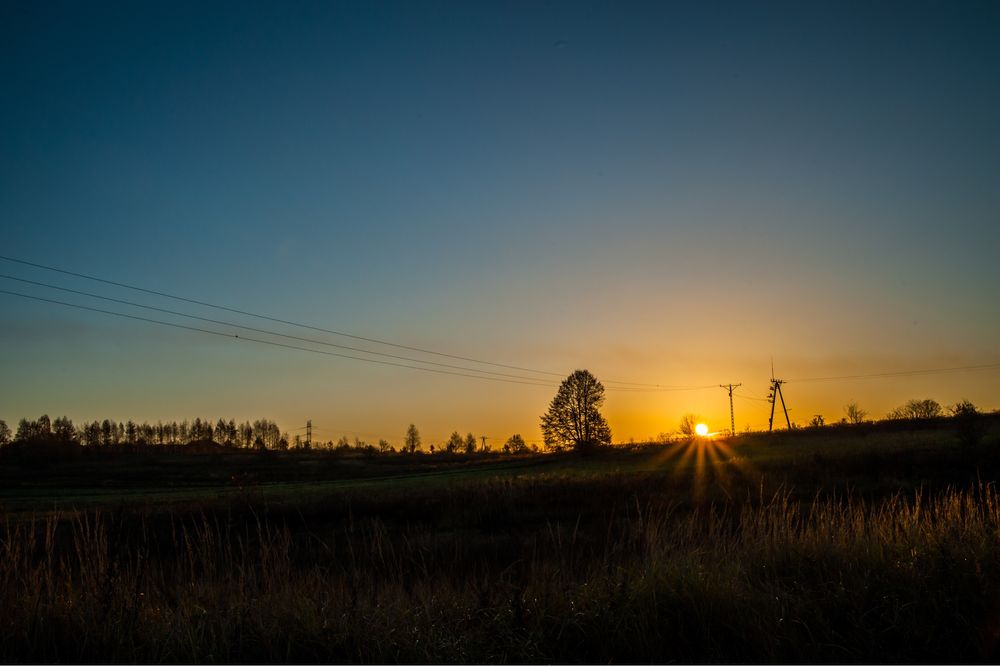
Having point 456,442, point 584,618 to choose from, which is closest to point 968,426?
point 584,618

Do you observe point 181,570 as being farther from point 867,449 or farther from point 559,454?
point 559,454

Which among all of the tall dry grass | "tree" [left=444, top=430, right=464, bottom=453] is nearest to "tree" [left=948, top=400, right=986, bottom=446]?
the tall dry grass

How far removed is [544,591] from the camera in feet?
17.3

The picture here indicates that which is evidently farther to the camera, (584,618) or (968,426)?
(968,426)

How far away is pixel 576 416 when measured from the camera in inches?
2985

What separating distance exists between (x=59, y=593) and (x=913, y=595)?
772cm

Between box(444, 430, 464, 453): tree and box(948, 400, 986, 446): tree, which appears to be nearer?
box(948, 400, 986, 446): tree

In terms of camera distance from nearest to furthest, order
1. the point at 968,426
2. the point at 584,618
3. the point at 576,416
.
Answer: the point at 584,618 → the point at 968,426 → the point at 576,416

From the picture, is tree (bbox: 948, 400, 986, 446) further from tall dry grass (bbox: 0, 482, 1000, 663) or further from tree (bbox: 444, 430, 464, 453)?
tree (bbox: 444, 430, 464, 453)

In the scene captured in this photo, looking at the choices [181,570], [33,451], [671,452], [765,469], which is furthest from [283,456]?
[181,570]

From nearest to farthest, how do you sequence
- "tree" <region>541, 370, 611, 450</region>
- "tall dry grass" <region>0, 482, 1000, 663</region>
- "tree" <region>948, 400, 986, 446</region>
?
"tall dry grass" <region>0, 482, 1000, 663</region> → "tree" <region>948, 400, 986, 446</region> → "tree" <region>541, 370, 611, 450</region>

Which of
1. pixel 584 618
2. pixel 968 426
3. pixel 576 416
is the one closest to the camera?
pixel 584 618

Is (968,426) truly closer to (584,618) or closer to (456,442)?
(584,618)

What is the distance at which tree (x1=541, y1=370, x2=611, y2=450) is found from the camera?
2933 inches
